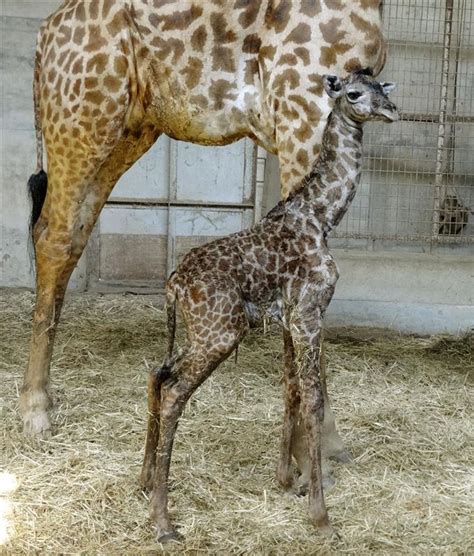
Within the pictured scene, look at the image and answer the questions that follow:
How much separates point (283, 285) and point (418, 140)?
4343mm

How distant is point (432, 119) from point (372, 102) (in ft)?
12.5

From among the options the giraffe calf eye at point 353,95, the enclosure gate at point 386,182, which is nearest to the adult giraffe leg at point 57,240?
the giraffe calf eye at point 353,95

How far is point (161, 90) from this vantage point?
4.27 m

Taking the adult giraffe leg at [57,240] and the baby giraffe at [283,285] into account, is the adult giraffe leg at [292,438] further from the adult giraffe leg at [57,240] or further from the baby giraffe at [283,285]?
the adult giraffe leg at [57,240]

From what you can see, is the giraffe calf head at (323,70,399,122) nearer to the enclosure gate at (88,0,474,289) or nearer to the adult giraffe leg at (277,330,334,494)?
the adult giraffe leg at (277,330,334,494)

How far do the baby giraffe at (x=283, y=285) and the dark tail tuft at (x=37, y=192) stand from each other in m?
1.76

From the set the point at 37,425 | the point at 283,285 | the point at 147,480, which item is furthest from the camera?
the point at 37,425

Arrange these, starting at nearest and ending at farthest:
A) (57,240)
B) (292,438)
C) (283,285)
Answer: (283,285), (292,438), (57,240)

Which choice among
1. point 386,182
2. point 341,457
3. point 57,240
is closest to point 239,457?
point 341,457

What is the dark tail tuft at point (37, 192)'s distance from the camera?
192 inches

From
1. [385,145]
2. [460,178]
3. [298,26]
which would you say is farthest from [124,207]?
[298,26]

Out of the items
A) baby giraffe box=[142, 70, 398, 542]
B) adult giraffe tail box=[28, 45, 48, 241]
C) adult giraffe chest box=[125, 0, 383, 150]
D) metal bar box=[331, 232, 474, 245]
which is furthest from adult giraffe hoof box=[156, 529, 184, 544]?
metal bar box=[331, 232, 474, 245]

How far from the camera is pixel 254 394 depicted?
5180 mm

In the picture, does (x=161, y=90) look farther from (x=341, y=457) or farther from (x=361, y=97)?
(x=341, y=457)
